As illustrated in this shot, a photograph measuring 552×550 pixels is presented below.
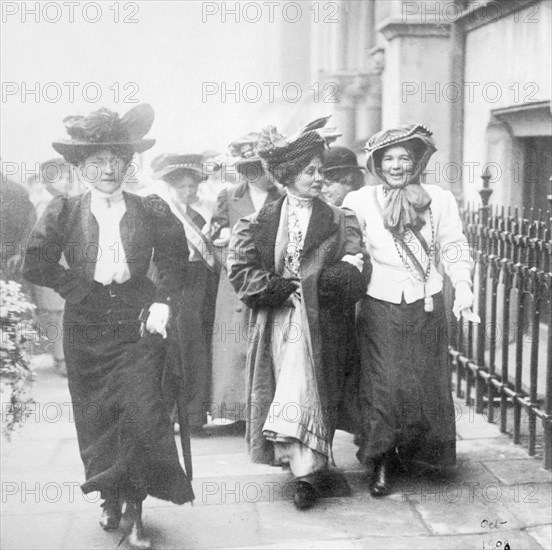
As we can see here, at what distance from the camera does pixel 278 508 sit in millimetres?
4711

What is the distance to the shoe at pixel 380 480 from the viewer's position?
4887 millimetres

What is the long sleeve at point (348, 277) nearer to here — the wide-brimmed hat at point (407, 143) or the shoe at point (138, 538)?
the wide-brimmed hat at point (407, 143)

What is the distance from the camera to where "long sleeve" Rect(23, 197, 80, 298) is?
14.0 ft

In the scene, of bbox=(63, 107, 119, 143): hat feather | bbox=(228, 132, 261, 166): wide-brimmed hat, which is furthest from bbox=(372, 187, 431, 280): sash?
bbox=(63, 107, 119, 143): hat feather

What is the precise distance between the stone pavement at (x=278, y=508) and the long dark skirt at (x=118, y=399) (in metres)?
0.27

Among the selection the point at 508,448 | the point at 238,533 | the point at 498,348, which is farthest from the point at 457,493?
the point at 498,348

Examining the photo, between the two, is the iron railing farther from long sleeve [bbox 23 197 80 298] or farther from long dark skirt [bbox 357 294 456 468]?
long sleeve [bbox 23 197 80 298]

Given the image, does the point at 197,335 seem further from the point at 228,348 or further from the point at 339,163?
the point at 339,163

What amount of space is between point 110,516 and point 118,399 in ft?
1.83

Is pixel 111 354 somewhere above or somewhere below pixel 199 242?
below

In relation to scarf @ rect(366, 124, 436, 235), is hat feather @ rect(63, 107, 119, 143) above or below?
above

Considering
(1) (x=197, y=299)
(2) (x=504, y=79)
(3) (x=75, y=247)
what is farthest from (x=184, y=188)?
(2) (x=504, y=79)

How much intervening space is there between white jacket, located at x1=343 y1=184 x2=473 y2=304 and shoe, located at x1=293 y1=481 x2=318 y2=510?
39.7 inches

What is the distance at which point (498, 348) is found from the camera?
6992 mm
